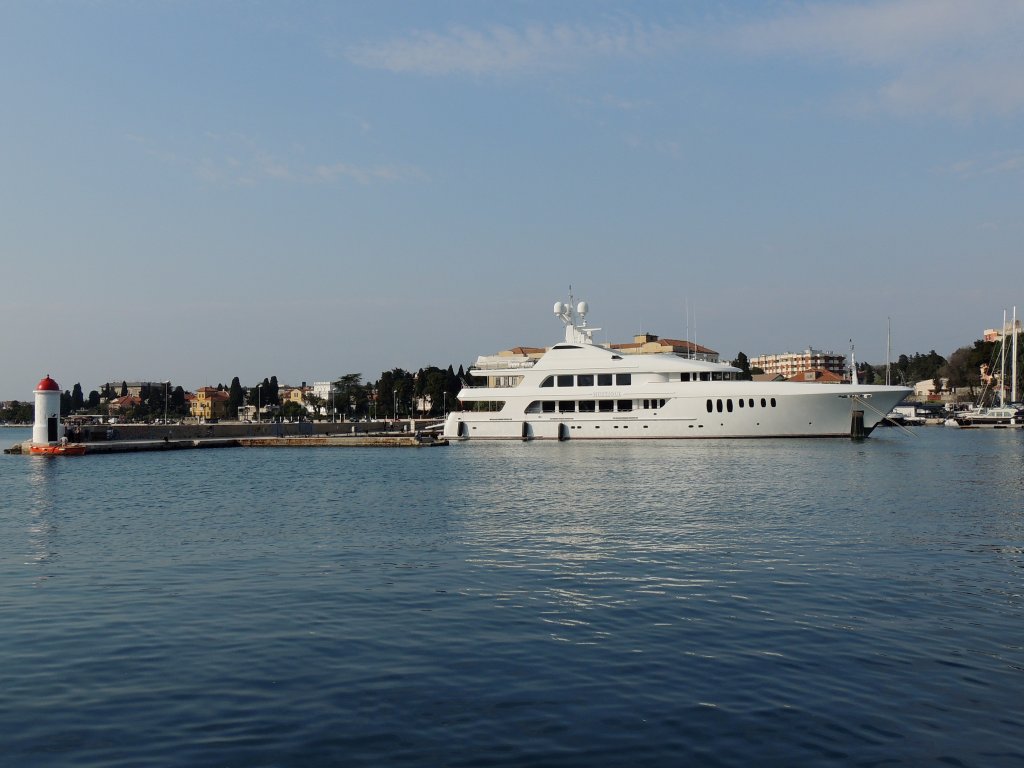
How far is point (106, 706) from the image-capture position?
27.9 ft

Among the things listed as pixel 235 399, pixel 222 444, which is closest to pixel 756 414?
pixel 222 444

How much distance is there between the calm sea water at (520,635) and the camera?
7.55m

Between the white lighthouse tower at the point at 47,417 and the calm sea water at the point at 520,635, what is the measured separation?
36.6 metres

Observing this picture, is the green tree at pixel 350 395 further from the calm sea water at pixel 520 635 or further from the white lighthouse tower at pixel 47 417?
the calm sea water at pixel 520 635

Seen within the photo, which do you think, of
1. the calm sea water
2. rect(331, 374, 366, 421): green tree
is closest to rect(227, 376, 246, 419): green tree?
rect(331, 374, 366, 421): green tree

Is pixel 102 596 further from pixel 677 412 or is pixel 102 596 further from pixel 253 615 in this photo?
pixel 677 412

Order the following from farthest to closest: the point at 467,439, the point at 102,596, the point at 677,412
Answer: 1. the point at 467,439
2. the point at 677,412
3. the point at 102,596

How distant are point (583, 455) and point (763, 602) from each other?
113ft

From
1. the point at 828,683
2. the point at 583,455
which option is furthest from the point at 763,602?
the point at 583,455

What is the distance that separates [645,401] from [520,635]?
4824 cm

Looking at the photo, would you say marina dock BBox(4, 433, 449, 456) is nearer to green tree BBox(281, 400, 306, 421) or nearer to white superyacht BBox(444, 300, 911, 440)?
white superyacht BBox(444, 300, 911, 440)

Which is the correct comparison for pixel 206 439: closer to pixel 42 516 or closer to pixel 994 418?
pixel 42 516

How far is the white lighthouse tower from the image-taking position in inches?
2250

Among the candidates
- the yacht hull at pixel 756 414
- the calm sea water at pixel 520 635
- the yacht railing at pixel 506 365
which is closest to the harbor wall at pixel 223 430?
the yacht railing at pixel 506 365
